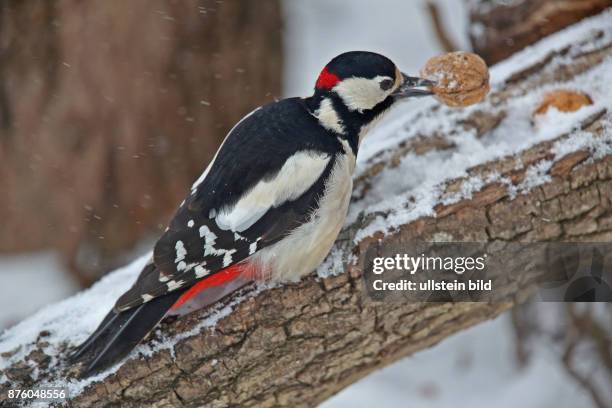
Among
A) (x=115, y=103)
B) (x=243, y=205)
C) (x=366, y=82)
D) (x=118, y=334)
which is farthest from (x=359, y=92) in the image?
(x=115, y=103)

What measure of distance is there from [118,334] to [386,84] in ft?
4.05

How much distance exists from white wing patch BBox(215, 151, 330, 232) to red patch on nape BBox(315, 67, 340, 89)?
277mm

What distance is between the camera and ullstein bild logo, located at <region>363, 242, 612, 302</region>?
2453 millimetres

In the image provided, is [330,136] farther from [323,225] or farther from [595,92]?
[595,92]

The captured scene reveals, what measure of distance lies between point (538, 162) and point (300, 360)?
1011 millimetres

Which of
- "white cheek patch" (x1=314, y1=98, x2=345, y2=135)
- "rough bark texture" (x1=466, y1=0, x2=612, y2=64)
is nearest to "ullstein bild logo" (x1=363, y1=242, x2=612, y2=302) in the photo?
"white cheek patch" (x1=314, y1=98, x2=345, y2=135)

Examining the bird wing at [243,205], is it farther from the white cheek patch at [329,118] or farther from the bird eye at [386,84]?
the bird eye at [386,84]

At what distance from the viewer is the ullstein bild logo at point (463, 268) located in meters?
2.45

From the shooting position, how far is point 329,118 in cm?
270

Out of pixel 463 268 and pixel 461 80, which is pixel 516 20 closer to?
pixel 461 80

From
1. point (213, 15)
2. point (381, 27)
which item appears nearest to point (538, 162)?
point (213, 15)

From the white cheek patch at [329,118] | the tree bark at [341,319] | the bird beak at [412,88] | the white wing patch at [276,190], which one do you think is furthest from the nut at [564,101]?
the white wing patch at [276,190]

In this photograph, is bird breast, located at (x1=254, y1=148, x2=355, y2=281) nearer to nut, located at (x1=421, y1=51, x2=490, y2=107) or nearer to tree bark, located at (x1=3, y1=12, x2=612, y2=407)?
tree bark, located at (x1=3, y1=12, x2=612, y2=407)

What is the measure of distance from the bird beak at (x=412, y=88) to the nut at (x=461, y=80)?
2cm
